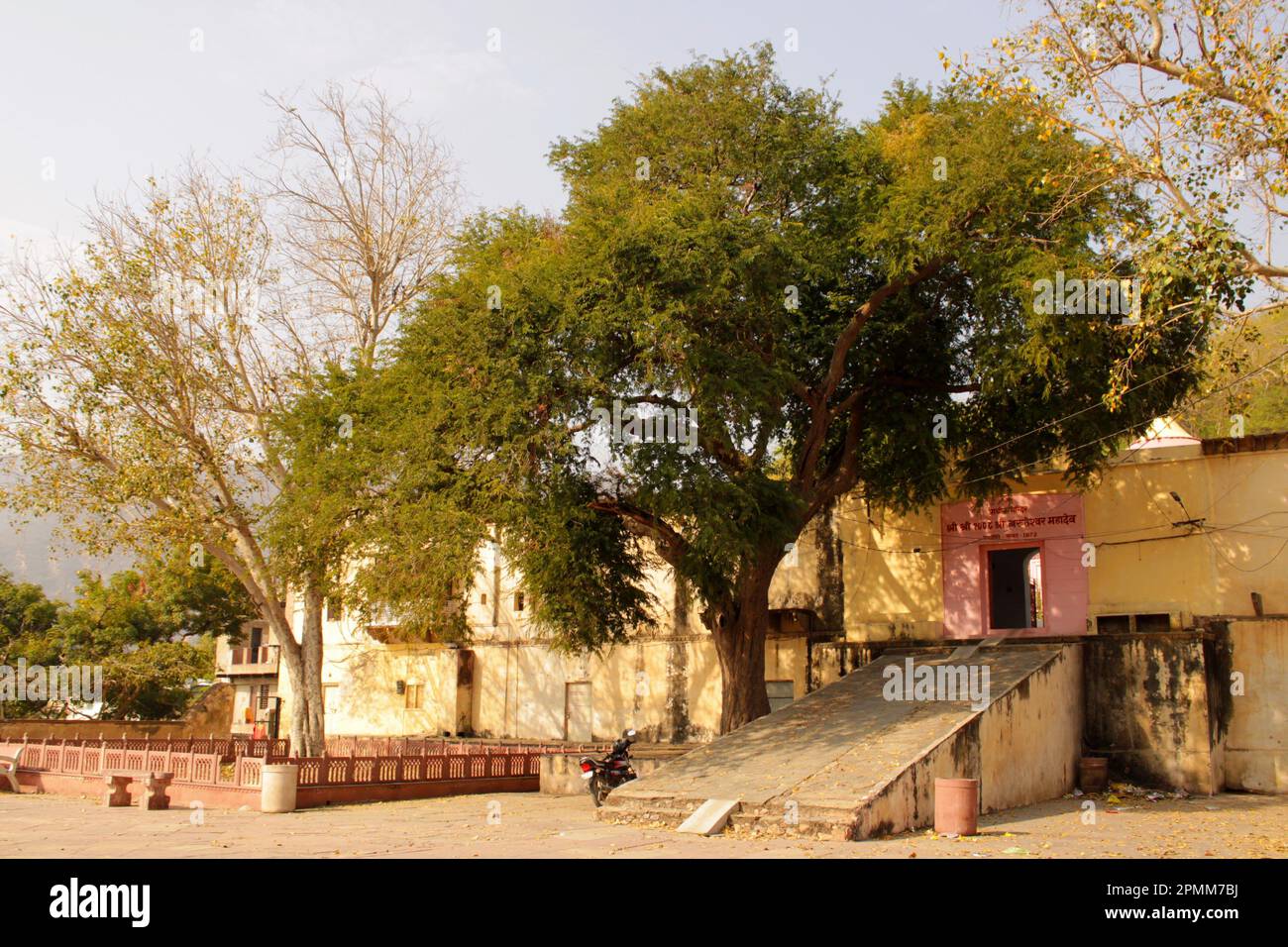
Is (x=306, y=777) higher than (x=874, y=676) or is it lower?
lower

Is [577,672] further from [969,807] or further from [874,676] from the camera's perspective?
[969,807]

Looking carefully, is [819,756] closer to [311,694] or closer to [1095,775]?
[1095,775]

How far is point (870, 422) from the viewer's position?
20062 mm

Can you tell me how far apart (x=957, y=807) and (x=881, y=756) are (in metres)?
1.99

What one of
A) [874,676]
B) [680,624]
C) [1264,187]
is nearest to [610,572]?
[874,676]

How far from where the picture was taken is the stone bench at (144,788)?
17.3 meters

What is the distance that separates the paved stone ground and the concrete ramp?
1.37 feet

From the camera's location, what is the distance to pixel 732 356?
16891 mm

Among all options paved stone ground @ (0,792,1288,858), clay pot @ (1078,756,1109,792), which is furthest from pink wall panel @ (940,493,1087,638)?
paved stone ground @ (0,792,1288,858)

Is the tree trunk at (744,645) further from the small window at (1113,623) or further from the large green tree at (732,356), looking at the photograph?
the small window at (1113,623)

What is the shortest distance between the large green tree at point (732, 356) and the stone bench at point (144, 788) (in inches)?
174

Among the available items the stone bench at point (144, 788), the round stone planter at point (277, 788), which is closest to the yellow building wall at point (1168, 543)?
the round stone planter at point (277, 788)

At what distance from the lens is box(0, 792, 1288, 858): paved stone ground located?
36.6ft
